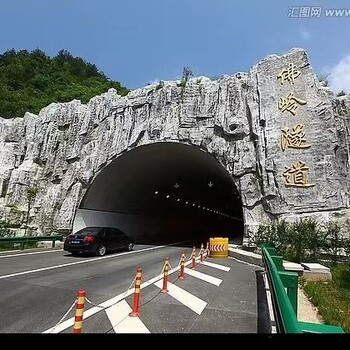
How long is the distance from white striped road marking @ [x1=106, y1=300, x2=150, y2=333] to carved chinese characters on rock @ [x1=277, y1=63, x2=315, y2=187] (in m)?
12.9

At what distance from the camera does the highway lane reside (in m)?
5.61

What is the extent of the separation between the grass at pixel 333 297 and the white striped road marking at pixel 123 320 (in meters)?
3.35

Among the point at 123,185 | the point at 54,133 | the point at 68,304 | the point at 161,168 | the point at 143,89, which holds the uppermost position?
the point at 143,89

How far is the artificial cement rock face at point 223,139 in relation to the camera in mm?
16984

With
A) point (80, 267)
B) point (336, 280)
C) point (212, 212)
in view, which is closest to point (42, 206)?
point (80, 267)

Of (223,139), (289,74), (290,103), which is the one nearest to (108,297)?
(223,139)

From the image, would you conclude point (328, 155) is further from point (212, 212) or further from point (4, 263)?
point (212, 212)

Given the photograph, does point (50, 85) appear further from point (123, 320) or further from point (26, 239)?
point (123, 320)

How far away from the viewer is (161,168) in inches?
1022

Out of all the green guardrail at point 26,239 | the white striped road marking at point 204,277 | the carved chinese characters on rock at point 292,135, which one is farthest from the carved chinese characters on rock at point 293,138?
the green guardrail at point 26,239

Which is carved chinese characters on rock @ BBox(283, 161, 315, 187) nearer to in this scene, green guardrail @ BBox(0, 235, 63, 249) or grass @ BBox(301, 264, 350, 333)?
grass @ BBox(301, 264, 350, 333)

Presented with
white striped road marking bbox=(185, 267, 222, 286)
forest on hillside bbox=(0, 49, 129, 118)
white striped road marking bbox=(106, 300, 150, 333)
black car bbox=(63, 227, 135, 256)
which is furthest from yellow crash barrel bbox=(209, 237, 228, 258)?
forest on hillside bbox=(0, 49, 129, 118)
